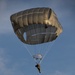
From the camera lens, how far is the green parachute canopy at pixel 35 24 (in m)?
83.4

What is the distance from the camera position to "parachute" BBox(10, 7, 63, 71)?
274 feet

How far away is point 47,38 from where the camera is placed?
86.2m

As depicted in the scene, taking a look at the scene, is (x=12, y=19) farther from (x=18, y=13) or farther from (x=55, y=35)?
(x=55, y=35)

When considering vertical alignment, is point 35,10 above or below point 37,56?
above

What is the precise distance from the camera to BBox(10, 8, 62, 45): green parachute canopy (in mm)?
83375

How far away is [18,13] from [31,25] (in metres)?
2.60

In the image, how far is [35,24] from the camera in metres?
83.6

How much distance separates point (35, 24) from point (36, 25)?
0.37 meters

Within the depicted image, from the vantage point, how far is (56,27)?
8494 centimetres

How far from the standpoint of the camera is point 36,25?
275ft

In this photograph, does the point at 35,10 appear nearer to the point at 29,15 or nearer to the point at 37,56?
the point at 29,15

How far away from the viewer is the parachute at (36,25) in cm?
8344

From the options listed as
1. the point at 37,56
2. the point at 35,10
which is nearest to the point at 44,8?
the point at 35,10

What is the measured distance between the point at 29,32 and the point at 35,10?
11.5 feet
